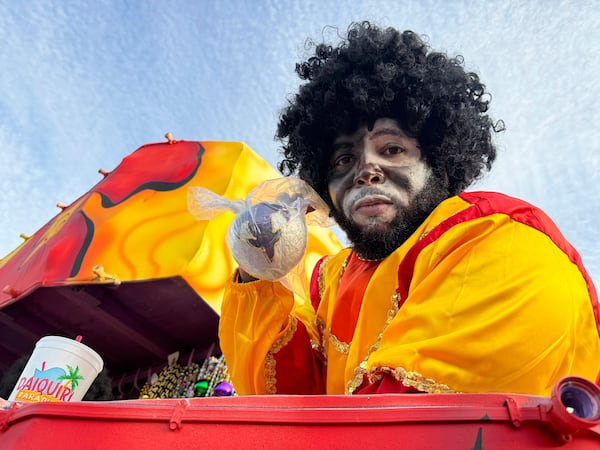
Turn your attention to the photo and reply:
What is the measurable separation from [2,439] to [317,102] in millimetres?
A: 1596

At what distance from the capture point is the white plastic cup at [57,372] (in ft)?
5.72

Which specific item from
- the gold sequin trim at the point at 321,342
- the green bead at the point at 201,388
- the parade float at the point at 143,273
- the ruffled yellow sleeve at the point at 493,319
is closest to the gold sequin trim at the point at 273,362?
the gold sequin trim at the point at 321,342

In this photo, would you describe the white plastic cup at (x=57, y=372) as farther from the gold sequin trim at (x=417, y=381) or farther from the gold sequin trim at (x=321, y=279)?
the gold sequin trim at (x=417, y=381)

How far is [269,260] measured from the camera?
5.04ft

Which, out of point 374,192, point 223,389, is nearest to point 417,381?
point 374,192

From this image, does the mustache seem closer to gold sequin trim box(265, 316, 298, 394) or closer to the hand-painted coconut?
the hand-painted coconut

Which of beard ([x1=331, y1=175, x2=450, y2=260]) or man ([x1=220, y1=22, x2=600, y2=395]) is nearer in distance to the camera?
man ([x1=220, y1=22, x2=600, y2=395])

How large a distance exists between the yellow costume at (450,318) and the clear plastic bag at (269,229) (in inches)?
4.9

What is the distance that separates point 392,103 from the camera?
191 cm

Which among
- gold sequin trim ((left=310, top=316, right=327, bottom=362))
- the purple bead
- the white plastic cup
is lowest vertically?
the white plastic cup

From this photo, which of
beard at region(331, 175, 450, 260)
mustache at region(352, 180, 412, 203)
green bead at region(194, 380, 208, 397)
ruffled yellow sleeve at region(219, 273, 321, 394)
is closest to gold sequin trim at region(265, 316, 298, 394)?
ruffled yellow sleeve at region(219, 273, 321, 394)

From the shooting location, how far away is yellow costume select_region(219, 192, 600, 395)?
104 centimetres

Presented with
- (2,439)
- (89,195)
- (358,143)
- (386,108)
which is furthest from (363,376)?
(89,195)

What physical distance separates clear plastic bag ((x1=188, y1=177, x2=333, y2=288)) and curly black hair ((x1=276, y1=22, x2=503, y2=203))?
1.27 feet
